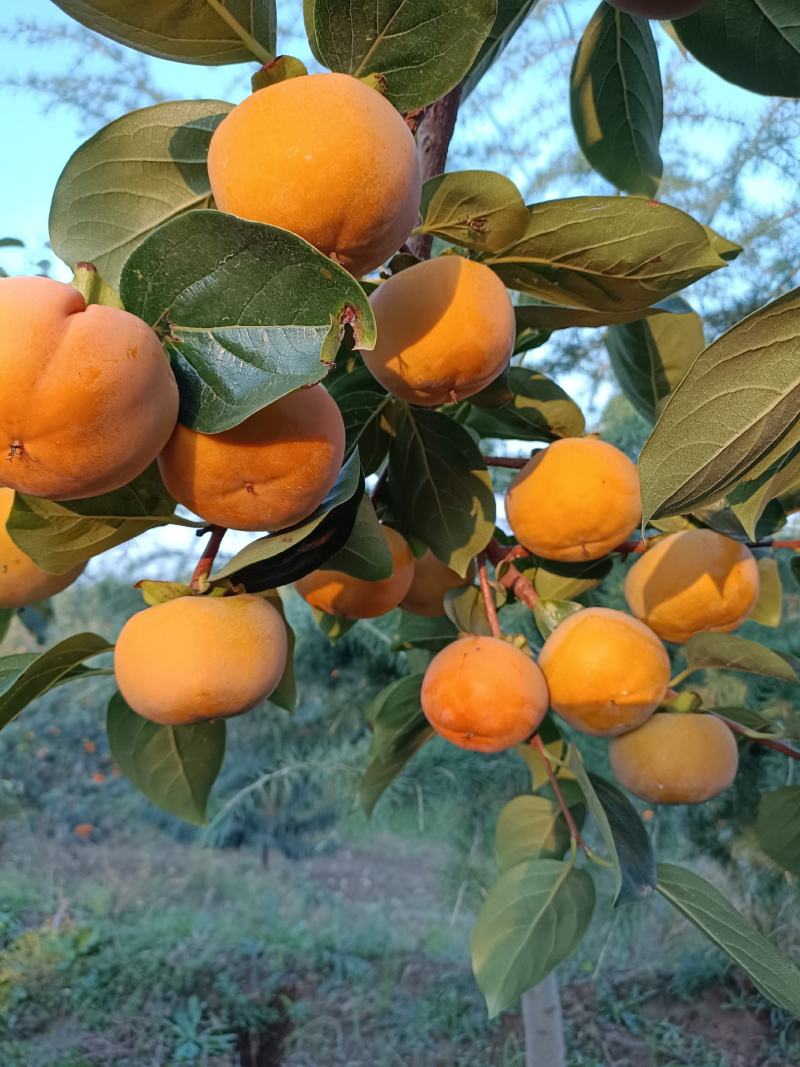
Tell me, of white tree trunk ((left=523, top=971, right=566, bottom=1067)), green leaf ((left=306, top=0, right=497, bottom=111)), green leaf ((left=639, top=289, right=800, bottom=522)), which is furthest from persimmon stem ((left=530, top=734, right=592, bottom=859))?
white tree trunk ((left=523, top=971, right=566, bottom=1067))

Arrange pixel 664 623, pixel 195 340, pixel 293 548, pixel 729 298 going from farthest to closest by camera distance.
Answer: pixel 729 298 → pixel 664 623 → pixel 293 548 → pixel 195 340

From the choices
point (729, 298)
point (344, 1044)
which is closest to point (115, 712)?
point (344, 1044)

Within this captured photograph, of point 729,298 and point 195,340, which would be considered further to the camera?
point 729,298

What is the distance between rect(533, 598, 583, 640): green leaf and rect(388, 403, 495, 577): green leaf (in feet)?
0.41

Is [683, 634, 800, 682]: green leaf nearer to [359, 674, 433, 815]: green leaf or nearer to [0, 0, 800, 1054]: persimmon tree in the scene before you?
[0, 0, 800, 1054]: persimmon tree

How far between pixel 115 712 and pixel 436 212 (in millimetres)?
637

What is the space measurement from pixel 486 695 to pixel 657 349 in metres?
0.45

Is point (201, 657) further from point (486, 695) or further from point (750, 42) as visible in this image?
point (750, 42)

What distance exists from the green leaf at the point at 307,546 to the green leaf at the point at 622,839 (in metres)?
0.37

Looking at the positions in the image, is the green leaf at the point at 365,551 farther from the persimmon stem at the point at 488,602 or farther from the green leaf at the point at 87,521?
the persimmon stem at the point at 488,602

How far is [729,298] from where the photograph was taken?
2.92 metres

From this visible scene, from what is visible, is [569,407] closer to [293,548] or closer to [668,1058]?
[293,548]

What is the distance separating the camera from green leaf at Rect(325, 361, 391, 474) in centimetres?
79

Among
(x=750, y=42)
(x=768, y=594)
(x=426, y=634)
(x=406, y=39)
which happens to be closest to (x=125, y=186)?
(x=406, y=39)
